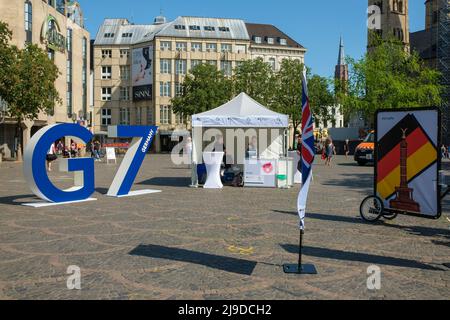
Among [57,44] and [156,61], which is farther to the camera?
[156,61]

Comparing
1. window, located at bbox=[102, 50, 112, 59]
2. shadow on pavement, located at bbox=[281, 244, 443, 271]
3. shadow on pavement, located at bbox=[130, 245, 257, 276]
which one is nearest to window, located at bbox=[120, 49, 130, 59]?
window, located at bbox=[102, 50, 112, 59]

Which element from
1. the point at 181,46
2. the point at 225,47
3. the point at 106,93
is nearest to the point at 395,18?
the point at 225,47

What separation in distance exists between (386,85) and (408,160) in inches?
1643

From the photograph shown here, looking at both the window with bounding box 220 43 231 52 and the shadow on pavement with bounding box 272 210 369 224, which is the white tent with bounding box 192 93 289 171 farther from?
the window with bounding box 220 43 231 52

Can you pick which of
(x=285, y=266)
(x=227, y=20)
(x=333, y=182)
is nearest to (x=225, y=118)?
(x=333, y=182)

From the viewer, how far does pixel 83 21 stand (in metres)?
65.3

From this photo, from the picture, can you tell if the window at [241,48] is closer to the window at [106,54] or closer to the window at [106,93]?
the window at [106,54]

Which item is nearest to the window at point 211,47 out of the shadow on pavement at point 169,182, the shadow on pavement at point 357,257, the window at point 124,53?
the window at point 124,53

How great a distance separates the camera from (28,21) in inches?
1873

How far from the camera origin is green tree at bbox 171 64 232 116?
6125 cm

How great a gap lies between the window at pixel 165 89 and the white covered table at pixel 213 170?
213 feet

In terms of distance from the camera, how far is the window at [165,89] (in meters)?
80.8

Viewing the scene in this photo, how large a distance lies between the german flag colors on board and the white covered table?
790 cm

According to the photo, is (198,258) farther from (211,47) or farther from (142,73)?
(211,47)
